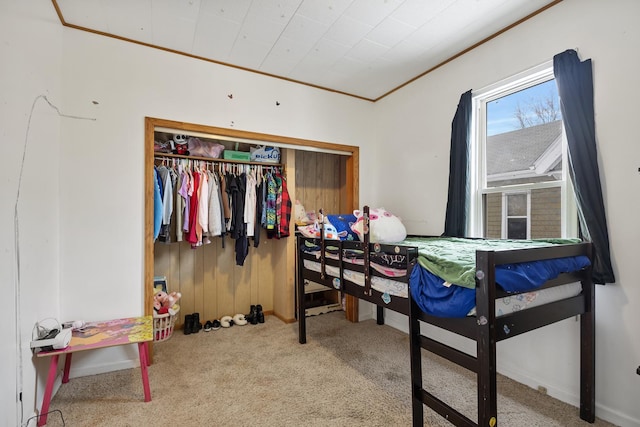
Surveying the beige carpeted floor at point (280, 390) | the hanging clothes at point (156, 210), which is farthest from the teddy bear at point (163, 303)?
the hanging clothes at point (156, 210)

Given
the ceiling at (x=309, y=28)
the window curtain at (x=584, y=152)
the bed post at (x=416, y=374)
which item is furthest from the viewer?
the ceiling at (x=309, y=28)

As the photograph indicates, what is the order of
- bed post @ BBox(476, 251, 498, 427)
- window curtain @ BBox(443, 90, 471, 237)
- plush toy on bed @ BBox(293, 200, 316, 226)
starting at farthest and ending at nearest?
plush toy on bed @ BBox(293, 200, 316, 226) < window curtain @ BBox(443, 90, 471, 237) < bed post @ BBox(476, 251, 498, 427)

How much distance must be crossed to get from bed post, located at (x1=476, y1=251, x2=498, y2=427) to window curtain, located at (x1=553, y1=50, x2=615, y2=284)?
0.97 m

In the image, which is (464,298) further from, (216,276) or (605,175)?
(216,276)

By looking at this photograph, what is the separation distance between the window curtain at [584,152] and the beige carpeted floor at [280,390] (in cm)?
95

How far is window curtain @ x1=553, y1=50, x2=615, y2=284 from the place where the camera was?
1.67 metres

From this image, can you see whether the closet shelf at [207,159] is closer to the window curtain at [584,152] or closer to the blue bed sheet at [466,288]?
the blue bed sheet at [466,288]

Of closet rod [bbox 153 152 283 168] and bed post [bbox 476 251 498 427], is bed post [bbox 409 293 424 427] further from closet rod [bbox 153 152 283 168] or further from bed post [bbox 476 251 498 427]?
closet rod [bbox 153 152 283 168]

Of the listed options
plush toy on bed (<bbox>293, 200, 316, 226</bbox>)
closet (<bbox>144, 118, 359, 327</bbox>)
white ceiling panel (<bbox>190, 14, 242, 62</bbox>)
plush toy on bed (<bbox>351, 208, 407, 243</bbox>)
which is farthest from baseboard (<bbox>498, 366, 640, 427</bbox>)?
white ceiling panel (<bbox>190, 14, 242, 62</bbox>)

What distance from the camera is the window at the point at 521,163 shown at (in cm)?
198

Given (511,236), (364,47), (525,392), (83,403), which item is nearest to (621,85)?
(511,236)

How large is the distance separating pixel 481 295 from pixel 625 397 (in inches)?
47.8

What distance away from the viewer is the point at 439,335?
2656 mm

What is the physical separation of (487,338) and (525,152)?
1.57 m
